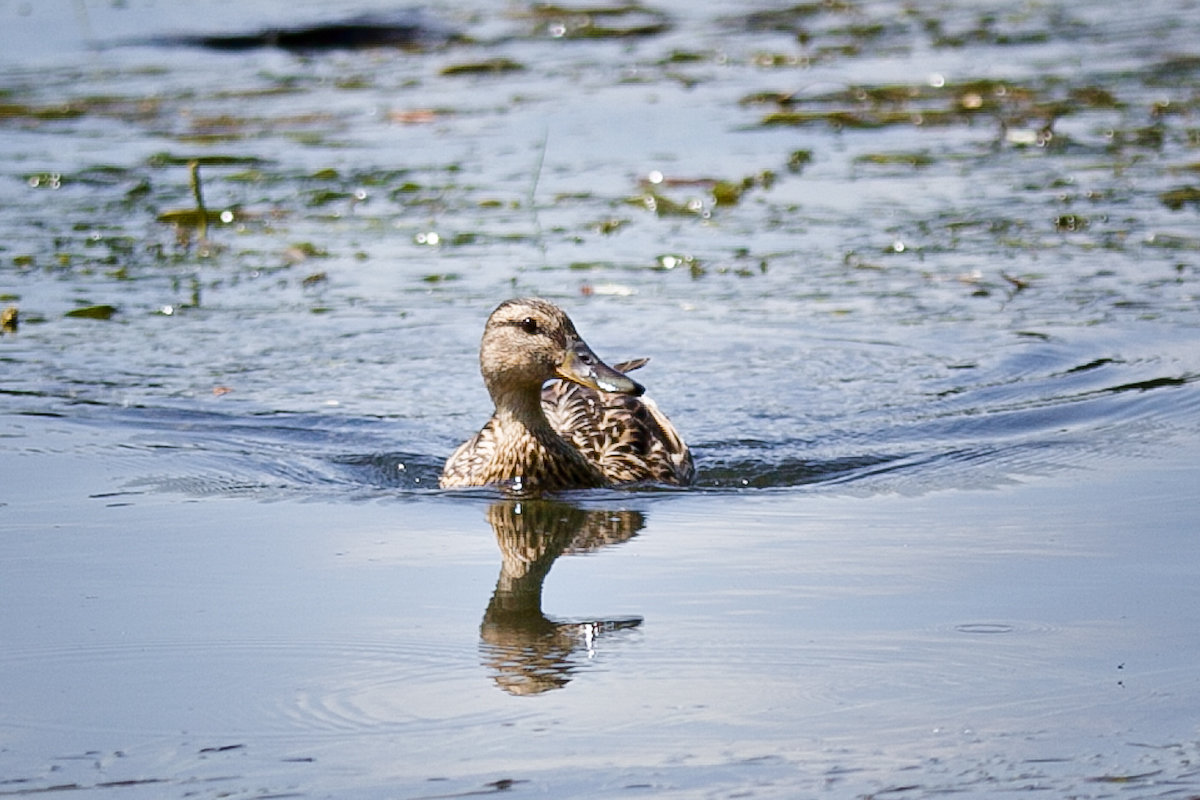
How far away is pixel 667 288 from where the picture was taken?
1119 cm

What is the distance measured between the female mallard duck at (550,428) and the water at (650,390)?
1.02ft

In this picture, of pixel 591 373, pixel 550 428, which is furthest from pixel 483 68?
pixel 591 373

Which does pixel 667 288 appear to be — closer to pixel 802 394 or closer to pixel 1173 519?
pixel 802 394

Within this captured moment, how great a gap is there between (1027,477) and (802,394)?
1909 mm

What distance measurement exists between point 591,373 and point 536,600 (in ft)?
6.28

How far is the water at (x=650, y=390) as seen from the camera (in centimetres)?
518

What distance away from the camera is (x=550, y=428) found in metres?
8.84

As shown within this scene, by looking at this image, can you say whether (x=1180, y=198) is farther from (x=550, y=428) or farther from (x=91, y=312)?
(x=91, y=312)

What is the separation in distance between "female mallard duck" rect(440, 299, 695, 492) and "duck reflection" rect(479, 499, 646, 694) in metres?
0.31

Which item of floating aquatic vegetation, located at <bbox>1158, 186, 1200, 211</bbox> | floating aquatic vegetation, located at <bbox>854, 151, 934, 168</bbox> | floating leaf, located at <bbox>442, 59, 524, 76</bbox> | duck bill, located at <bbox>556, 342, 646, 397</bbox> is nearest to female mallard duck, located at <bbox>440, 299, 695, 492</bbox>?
duck bill, located at <bbox>556, 342, 646, 397</bbox>

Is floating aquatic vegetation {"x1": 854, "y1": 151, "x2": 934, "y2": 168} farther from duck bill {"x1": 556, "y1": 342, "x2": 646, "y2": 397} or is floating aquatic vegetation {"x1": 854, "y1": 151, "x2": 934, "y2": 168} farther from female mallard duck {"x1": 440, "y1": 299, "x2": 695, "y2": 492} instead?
duck bill {"x1": 556, "y1": 342, "x2": 646, "y2": 397}

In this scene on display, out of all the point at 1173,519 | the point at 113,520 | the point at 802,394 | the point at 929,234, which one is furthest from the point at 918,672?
the point at 929,234

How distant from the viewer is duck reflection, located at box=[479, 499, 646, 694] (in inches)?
223

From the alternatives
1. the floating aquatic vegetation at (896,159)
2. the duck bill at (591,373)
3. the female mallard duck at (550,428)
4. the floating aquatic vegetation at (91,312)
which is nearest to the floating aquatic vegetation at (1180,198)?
the floating aquatic vegetation at (896,159)
